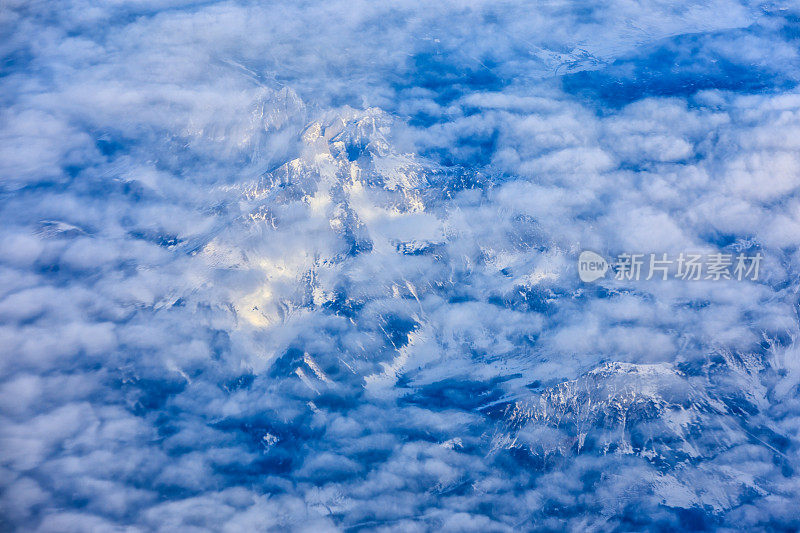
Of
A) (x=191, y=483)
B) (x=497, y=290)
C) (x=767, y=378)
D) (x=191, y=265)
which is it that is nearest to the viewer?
(x=191, y=483)

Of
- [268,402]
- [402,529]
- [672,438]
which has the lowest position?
[672,438]

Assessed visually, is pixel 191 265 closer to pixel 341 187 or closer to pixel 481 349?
pixel 341 187

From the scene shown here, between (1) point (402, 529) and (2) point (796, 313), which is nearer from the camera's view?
(1) point (402, 529)

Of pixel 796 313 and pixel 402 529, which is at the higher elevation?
pixel 796 313

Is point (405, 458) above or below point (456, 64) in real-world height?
below

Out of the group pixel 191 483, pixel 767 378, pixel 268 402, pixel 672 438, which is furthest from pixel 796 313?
pixel 191 483

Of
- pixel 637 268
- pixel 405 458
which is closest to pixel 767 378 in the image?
pixel 637 268

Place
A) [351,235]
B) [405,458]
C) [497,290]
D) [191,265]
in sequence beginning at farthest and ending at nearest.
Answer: [351,235] → [497,290] → [191,265] → [405,458]

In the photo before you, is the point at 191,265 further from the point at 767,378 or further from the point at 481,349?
the point at 767,378

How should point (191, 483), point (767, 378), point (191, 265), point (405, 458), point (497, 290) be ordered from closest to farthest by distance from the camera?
1. point (191, 483)
2. point (405, 458)
3. point (191, 265)
4. point (767, 378)
5. point (497, 290)
